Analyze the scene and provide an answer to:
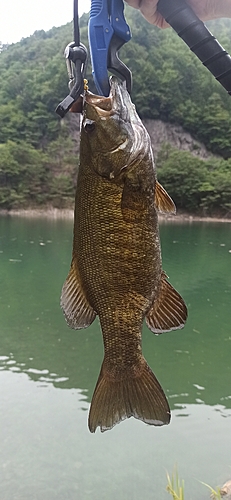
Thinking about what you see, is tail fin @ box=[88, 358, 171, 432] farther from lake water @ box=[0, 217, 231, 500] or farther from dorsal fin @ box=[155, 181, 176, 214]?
lake water @ box=[0, 217, 231, 500]

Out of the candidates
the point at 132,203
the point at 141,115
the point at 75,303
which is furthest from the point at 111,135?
the point at 141,115

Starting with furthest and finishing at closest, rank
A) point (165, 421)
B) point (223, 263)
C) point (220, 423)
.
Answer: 1. point (223, 263)
2. point (220, 423)
3. point (165, 421)

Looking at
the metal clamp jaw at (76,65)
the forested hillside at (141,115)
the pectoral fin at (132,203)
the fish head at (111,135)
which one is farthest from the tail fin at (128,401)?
the forested hillside at (141,115)

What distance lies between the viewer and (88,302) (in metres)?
1.55

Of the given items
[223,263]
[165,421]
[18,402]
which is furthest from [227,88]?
[223,263]

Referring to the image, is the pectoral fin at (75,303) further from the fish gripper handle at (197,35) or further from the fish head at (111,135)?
the fish gripper handle at (197,35)

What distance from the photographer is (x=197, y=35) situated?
6.82ft

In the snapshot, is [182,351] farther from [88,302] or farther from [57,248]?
[57,248]

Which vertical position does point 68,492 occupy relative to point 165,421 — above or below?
below

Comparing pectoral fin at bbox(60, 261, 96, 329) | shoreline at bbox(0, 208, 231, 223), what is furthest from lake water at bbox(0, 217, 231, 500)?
shoreline at bbox(0, 208, 231, 223)

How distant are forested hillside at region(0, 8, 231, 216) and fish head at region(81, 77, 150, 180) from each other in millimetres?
45186

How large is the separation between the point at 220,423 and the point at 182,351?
4.16 m

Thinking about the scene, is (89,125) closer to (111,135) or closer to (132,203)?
(111,135)

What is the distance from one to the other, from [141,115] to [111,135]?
201 ft
